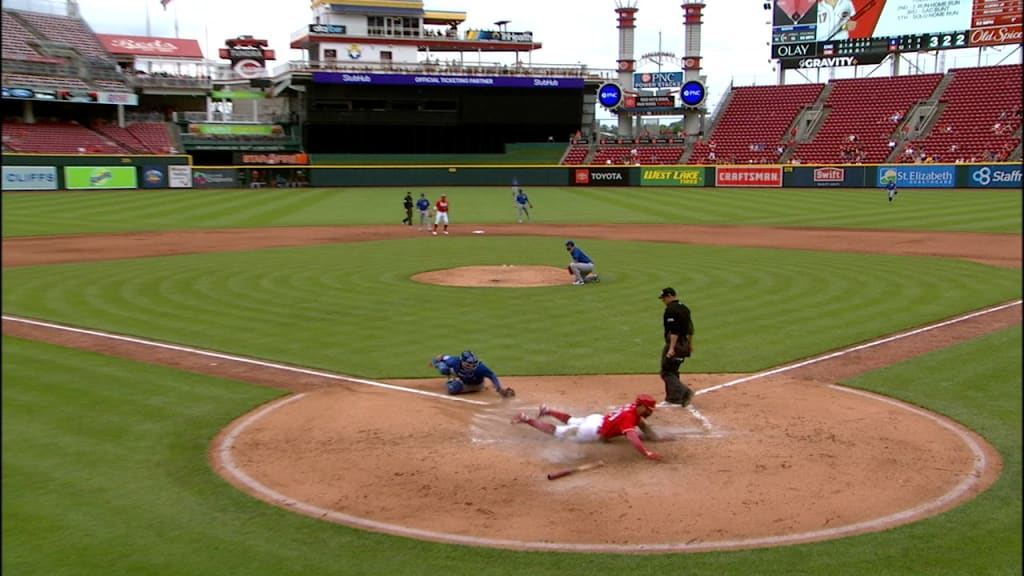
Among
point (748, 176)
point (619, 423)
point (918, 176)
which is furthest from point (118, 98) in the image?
point (619, 423)

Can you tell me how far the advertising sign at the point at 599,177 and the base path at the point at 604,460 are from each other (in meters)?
57.0

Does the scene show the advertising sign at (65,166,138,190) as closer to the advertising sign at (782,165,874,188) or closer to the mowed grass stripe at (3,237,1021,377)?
the mowed grass stripe at (3,237,1021,377)

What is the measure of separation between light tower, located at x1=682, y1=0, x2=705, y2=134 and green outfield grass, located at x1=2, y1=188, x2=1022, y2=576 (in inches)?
1578

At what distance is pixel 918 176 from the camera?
189 ft

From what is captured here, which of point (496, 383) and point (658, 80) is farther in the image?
point (658, 80)

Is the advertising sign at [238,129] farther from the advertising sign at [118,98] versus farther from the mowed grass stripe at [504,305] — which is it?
the mowed grass stripe at [504,305]

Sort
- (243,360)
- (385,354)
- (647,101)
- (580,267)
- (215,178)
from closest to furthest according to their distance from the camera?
(243,360)
(385,354)
(580,267)
(215,178)
(647,101)

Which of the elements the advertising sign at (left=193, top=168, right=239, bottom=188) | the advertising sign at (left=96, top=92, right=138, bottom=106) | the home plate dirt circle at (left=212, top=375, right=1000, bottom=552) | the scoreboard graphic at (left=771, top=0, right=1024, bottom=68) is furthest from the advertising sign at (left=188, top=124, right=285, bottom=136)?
the home plate dirt circle at (left=212, top=375, right=1000, bottom=552)

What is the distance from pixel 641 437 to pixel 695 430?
920mm

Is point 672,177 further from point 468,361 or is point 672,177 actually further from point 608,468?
point 608,468

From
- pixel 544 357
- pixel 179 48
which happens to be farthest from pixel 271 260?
pixel 179 48

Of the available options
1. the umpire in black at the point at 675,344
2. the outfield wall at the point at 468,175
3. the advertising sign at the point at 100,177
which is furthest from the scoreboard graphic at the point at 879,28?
the umpire in black at the point at 675,344

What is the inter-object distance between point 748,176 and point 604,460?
Result: 192ft

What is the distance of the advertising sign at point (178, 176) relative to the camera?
61.2 meters
